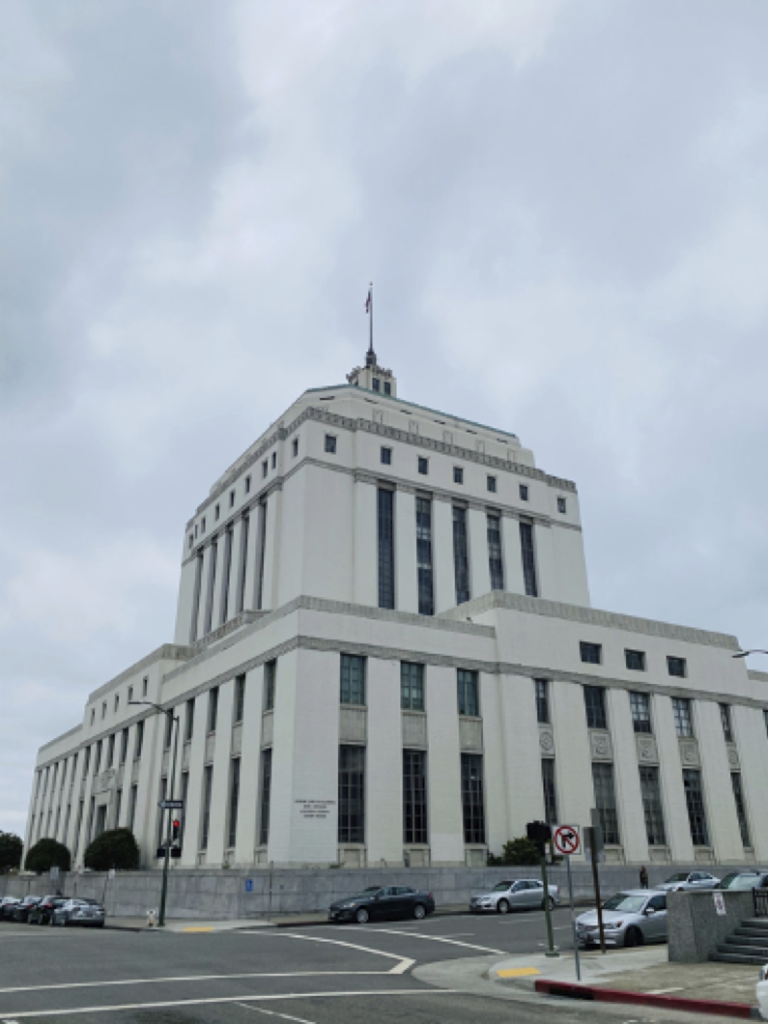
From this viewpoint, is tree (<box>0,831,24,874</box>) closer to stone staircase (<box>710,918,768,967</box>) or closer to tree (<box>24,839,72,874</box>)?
tree (<box>24,839,72,874</box>)

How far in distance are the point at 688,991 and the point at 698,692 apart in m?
42.9

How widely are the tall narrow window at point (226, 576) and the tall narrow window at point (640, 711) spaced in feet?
110

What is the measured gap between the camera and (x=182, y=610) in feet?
261

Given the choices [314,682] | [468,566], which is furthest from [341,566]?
[314,682]

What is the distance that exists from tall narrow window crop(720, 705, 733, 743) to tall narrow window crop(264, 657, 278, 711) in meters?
29.9

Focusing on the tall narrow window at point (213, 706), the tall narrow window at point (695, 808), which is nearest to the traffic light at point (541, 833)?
the tall narrow window at point (213, 706)

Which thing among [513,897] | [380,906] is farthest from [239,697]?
[513,897]

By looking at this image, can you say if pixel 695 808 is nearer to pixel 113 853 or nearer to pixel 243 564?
pixel 113 853

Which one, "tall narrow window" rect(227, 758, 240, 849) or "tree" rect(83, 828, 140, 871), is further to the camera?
"tree" rect(83, 828, 140, 871)

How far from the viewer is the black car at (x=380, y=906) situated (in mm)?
32250

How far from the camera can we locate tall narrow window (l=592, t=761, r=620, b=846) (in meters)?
48.1

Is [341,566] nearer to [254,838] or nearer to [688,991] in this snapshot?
[254,838]

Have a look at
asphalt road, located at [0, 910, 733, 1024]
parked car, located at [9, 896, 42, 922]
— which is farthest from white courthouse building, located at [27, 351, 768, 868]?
asphalt road, located at [0, 910, 733, 1024]

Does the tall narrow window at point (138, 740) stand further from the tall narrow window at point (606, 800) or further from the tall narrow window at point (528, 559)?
the tall narrow window at point (606, 800)
